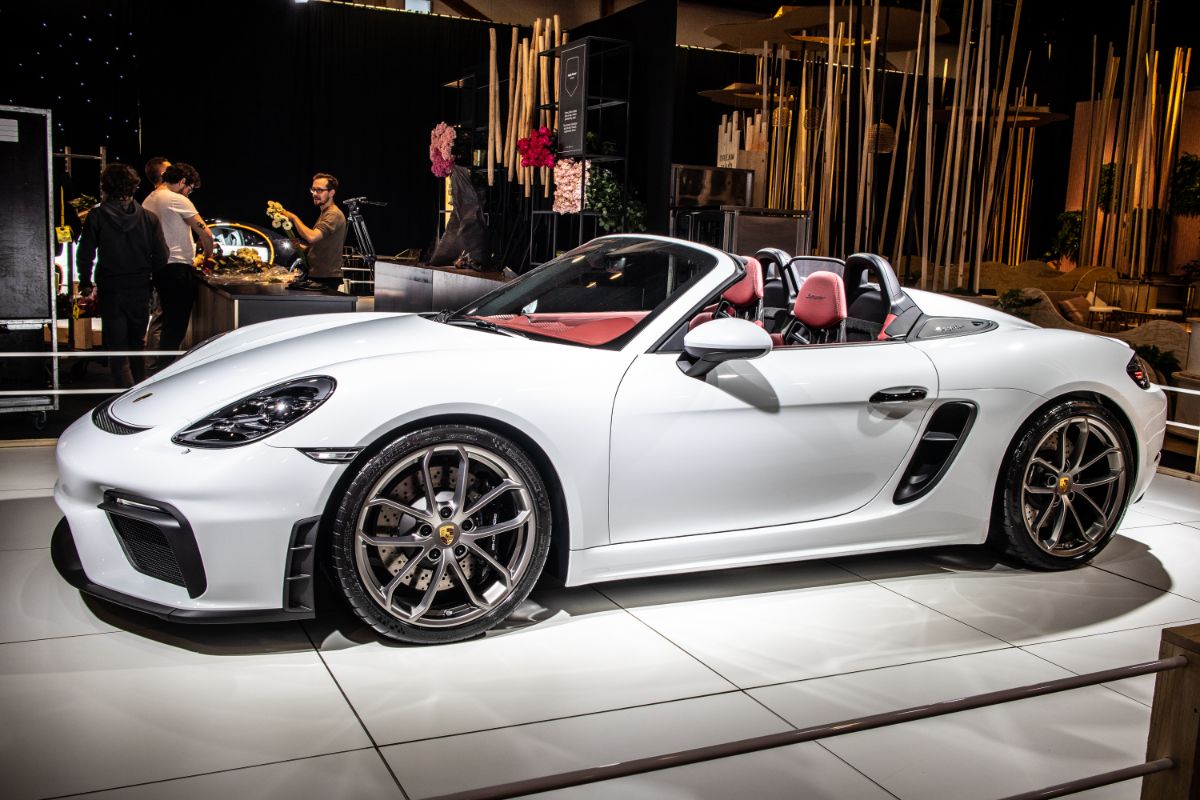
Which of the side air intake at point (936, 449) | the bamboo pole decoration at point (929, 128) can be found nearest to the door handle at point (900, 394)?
the side air intake at point (936, 449)

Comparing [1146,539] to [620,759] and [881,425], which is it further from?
[620,759]

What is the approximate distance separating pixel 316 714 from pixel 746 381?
1.59m

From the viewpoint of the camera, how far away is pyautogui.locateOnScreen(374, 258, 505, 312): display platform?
793 centimetres

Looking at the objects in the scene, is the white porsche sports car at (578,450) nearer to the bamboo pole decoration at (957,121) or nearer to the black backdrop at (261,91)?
the bamboo pole decoration at (957,121)

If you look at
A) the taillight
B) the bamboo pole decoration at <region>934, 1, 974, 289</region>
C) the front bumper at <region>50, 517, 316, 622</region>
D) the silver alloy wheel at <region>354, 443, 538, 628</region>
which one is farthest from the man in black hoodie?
the taillight

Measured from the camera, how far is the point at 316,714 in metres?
2.54

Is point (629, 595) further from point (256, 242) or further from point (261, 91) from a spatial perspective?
point (261, 91)

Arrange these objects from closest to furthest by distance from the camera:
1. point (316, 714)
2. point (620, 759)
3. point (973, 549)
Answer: point (620, 759), point (316, 714), point (973, 549)

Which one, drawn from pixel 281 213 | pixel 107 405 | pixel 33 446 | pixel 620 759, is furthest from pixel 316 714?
pixel 281 213

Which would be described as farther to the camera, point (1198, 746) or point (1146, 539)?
point (1146, 539)

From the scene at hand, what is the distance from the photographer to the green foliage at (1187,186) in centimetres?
1467

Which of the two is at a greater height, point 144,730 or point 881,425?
point 881,425

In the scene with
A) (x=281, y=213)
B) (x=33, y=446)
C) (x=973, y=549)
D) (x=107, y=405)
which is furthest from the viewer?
(x=281, y=213)

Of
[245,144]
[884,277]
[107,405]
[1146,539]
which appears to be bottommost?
[1146,539]
